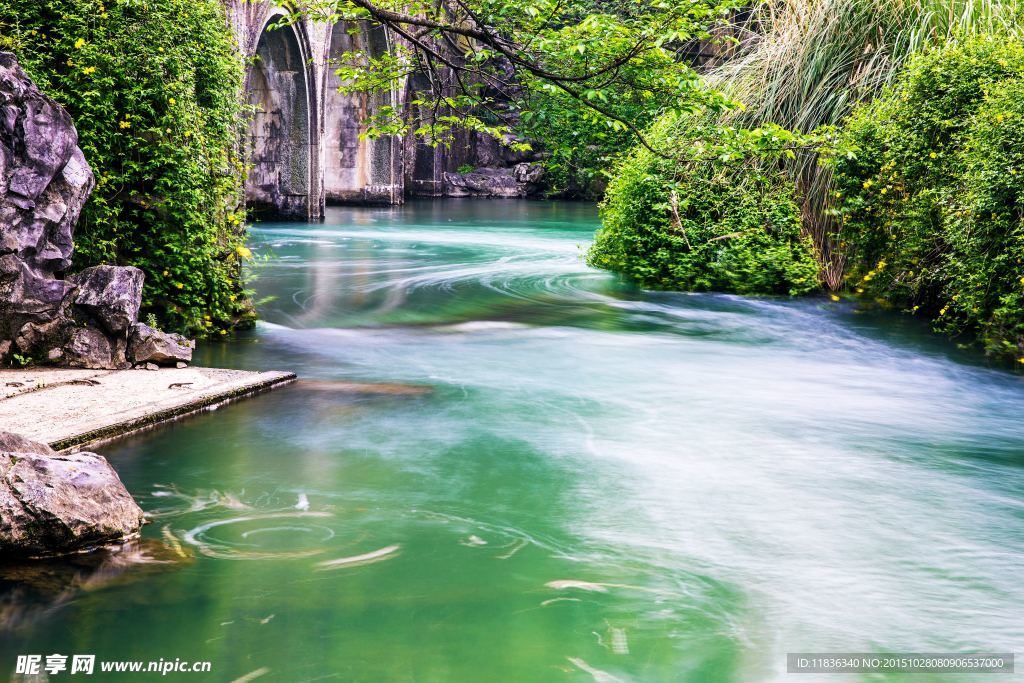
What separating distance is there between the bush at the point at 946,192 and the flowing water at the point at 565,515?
0.68 metres

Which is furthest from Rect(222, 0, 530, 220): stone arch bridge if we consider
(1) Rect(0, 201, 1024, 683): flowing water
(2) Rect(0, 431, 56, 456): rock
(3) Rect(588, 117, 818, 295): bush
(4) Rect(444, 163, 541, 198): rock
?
(2) Rect(0, 431, 56, 456): rock

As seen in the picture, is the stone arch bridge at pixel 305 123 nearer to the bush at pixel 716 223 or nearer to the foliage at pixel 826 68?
the bush at pixel 716 223

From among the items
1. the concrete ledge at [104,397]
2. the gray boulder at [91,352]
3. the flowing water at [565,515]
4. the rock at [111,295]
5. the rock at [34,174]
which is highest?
the rock at [34,174]

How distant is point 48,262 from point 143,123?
1.32 metres

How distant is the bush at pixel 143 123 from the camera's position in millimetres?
7293

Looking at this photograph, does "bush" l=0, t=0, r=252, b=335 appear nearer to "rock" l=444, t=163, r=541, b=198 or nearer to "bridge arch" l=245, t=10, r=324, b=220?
"bridge arch" l=245, t=10, r=324, b=220

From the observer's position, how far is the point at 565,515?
469 cm

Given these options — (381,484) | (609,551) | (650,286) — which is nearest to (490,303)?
(650,286)

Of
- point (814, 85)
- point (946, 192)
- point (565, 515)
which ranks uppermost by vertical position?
point (814, 85)

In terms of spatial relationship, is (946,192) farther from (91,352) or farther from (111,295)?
(91,352)

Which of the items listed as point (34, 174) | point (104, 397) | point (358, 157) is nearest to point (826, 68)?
point (34, 174)

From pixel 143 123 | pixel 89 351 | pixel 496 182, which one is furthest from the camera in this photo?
pixel 496 182

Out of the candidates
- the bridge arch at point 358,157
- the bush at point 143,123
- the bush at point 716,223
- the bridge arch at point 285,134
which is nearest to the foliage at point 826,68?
the bush at point 716,223

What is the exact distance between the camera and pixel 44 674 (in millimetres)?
3209
